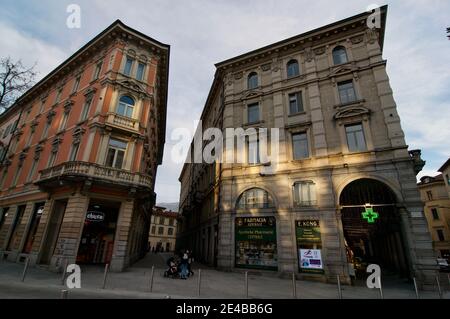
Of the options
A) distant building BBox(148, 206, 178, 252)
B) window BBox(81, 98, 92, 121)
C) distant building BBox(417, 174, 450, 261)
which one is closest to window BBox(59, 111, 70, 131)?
window BBox(81, 98, 92, 121)

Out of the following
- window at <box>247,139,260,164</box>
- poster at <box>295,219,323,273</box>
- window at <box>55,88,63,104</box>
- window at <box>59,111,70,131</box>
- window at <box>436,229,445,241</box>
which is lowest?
poster at <box>295,219,323,273</box>

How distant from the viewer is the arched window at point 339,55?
18.2m

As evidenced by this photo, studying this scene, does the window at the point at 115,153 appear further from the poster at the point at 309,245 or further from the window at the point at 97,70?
the poster at the point at 309,245

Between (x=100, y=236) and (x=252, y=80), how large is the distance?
1872 cm

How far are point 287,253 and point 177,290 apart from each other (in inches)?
330

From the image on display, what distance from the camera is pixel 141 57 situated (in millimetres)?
19453

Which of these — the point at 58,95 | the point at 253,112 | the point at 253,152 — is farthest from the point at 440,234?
the point at 58,95

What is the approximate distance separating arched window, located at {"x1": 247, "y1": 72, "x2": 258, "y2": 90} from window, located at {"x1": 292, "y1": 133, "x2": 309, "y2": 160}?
6.86m

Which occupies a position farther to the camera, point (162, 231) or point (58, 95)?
point (162, 231)

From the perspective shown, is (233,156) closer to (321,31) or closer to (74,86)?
(321,31)

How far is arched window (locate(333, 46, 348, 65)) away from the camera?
18.2 metres

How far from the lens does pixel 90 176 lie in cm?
1358

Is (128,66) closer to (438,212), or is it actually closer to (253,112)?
(253,112)

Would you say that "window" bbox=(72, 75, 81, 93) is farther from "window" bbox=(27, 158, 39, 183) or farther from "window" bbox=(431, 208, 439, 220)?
"window" bbox=(431, 208, 439, 220)
